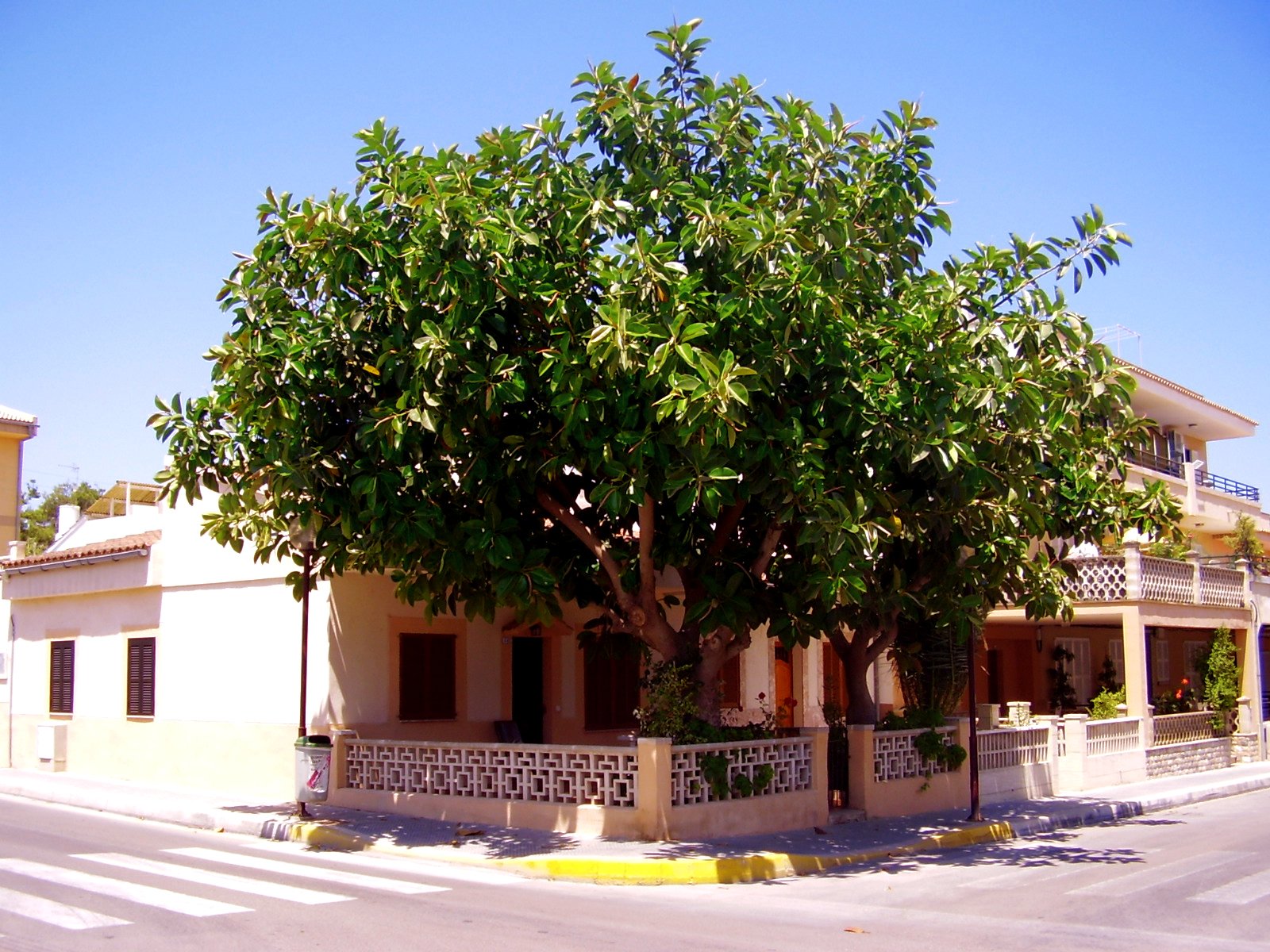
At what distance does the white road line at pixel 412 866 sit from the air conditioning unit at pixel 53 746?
9.95m

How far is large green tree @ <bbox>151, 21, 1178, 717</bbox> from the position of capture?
40.3ft

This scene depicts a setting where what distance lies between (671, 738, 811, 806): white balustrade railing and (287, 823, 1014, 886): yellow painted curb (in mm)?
1373

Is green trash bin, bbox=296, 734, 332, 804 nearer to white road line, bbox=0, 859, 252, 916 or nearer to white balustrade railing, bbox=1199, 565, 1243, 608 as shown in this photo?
white road line, bbox=0, 859, 252, 916

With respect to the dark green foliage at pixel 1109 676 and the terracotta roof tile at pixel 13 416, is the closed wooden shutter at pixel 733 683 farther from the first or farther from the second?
the terracotta roof tile at pixel 13 416

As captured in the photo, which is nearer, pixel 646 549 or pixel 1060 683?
pixel 646 549

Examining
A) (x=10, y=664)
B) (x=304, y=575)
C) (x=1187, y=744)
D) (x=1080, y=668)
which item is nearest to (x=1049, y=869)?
(x=304, y=575)

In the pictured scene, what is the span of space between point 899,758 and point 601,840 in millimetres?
5622

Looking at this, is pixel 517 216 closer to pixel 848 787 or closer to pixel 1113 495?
pixel 848 787

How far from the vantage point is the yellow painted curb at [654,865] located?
40.8 ft

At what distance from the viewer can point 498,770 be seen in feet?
50.7

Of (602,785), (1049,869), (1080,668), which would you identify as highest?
(1080,668)

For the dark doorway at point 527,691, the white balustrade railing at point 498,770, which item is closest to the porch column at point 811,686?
the dark doorway at point 527,691

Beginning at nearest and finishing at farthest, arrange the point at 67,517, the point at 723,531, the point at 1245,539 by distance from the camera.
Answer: the point at 723,531 → the point at 67,517 → the point at 1245,539

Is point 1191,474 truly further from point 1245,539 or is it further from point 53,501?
point 53,501
